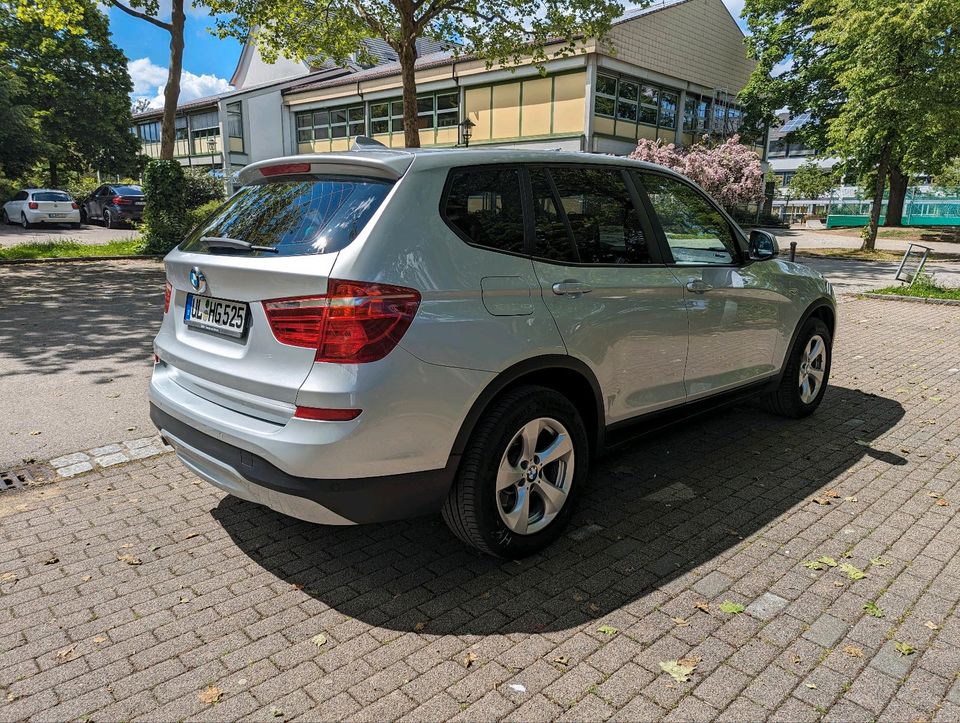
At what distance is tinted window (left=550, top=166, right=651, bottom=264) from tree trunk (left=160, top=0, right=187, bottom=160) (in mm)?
15841

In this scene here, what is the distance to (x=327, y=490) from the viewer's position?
2.67m

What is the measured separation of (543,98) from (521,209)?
26.1m

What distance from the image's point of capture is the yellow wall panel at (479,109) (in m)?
29.0

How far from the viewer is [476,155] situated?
3.18m

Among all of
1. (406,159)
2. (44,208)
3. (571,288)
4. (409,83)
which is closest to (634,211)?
(571,288)

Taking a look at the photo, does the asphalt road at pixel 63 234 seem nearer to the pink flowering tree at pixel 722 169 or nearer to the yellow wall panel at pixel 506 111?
the yellow wall panel at pixel 506 111

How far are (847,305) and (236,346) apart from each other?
11.9 meters

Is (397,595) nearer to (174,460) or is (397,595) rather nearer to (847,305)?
(174,460)

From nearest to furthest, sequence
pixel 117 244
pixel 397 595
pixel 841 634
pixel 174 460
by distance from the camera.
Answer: pixel 841 634, pixel 397 595, pixel 174 460, pixel 117 244

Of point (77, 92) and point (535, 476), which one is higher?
point (77, 92)

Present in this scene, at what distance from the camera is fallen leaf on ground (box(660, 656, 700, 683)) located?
8.30ft

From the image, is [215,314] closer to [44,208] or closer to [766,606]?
[766,606]

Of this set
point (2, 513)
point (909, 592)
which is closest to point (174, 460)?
point (2, 513)

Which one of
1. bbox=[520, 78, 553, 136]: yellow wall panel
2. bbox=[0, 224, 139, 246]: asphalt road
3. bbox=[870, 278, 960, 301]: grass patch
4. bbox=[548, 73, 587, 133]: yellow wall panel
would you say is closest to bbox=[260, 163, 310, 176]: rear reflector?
bbox=[870, 278, 960, 301]: grass patch
